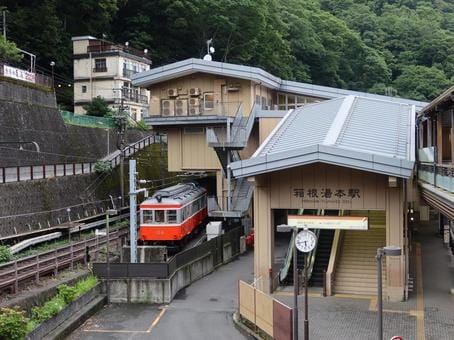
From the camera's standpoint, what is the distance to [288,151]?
18.7m

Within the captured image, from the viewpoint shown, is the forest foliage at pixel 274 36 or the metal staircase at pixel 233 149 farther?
the forest foliage at pixel 274 36

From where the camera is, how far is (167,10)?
5788 centimetres

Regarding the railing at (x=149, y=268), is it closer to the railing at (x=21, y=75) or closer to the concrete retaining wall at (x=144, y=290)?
the concrete retaining wall at (x=144, y=290)

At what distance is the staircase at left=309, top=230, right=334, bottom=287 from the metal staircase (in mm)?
6613

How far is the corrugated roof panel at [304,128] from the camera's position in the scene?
20750mm

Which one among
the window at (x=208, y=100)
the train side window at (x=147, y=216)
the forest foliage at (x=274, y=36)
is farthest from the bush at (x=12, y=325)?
the forest foliage at (x=274, y=36)

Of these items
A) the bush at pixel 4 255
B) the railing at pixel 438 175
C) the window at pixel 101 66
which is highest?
the window at pixel 101 66

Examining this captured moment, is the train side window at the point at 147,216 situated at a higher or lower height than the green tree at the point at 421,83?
lower

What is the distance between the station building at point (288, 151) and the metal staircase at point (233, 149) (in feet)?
0.19

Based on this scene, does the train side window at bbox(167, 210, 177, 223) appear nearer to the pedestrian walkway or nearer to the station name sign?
the pedestrian walkway

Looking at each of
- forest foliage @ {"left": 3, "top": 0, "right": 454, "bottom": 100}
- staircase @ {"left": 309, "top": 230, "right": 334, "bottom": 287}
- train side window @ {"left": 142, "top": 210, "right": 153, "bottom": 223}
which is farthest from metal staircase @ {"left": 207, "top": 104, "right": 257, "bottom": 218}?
forest foliage @ {"left": 3, "top": 0, "right": 454, "bottom": 100}

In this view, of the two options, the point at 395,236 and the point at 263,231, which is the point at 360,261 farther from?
the point at 263,231

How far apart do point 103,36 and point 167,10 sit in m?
7.14

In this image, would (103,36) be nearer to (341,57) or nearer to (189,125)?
(189,125)
